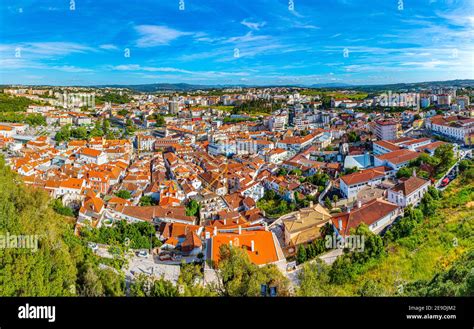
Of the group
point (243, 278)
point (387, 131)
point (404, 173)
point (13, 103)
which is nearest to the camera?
point (243, 278)

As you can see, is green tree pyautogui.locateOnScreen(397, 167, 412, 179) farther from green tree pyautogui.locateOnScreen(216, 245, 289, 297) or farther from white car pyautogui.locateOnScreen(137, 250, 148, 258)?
→ green tree pyautogui.locateOnScreen(216, 245, 289, 297)

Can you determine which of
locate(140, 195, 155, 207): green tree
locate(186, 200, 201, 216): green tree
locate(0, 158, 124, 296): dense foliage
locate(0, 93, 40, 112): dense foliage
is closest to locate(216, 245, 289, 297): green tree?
locate(0, 158, 124, 296): dense foliage

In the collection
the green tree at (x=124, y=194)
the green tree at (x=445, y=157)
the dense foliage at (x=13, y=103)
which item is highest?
the dense foliage at (x=13, y=103)

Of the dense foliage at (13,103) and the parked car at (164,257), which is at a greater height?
the dense foliage at (13,103)

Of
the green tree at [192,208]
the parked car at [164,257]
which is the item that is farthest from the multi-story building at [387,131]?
the parked car at [164,257]

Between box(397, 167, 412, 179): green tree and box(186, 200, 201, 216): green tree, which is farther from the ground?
box(397, 167, 412, 179): green tree

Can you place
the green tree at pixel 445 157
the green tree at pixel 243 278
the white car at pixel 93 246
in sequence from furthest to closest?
the green tree at pixel 445 157
the white car at pixel 93 246
the green tree at pixel 243 278

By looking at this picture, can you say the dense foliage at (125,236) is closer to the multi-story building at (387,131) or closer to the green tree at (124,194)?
the green tree at (124,194)

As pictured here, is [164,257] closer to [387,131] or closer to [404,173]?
[404,173]

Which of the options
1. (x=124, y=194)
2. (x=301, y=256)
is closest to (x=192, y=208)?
(x=124, y=194)

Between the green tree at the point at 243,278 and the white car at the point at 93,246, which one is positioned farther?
the white car at the point at 93,246
